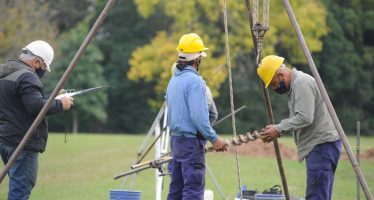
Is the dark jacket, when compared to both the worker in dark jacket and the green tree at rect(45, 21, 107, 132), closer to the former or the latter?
the worker in dark jacket

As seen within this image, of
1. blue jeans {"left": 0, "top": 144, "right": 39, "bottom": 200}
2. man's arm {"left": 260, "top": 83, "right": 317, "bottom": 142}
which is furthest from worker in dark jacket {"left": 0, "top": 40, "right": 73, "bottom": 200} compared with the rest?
man's arm {"left": 260, "top": 83, "right": 317, "bottom": 142}

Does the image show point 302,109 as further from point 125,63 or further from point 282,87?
point 125,63

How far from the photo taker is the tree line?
42531mm

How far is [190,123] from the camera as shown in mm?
8320

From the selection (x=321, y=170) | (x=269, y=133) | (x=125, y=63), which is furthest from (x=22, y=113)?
(x=125, y=63)

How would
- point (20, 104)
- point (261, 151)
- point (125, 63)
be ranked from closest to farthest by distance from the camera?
1. point (20, 104)
2. point (261, 151)
3. point (125, 63)

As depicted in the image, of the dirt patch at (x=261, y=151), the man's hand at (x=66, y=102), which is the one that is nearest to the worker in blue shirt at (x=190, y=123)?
the man's hand at (x=66, y=102)

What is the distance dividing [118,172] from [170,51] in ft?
83.5

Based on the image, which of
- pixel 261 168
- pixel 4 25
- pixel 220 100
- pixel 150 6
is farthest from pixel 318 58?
pixel 261 168

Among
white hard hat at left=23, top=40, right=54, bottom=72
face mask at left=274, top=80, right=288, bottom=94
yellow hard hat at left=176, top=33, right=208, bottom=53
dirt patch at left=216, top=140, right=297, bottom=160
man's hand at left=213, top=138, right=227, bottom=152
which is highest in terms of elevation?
yellow hard hat at left=176, top=33, right=208, bottom=53

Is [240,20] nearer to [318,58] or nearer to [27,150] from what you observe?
[318,58]

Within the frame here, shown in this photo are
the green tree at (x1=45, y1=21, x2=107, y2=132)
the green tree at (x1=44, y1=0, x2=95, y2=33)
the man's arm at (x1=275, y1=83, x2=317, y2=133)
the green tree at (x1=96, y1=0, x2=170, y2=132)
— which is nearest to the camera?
the man's arm at (x1=275, y1=83, x2=317, y2=133)

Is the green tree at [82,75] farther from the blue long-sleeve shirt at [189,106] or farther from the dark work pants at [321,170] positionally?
the dark work pants at [321,170]

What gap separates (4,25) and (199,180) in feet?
93.2
